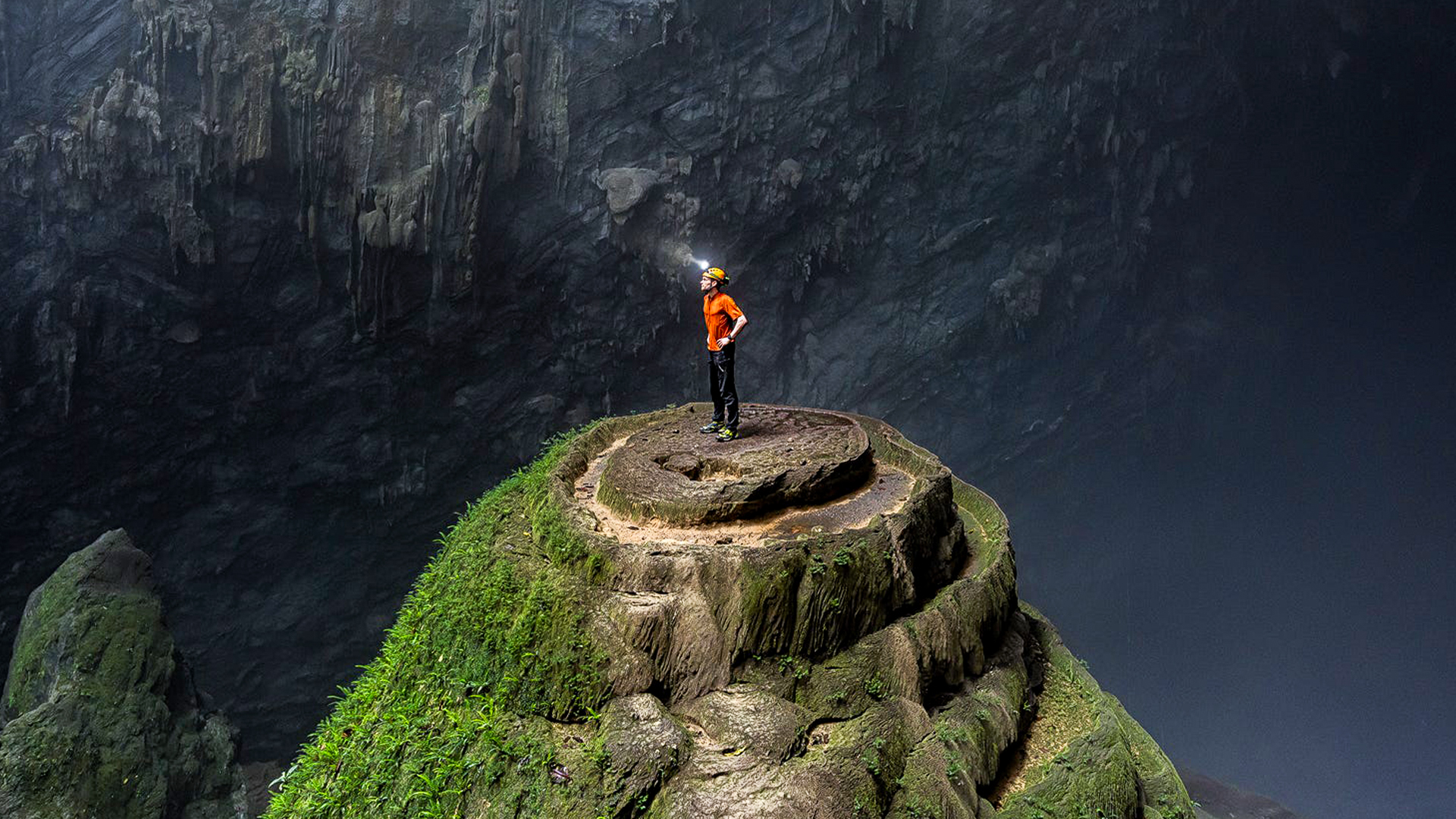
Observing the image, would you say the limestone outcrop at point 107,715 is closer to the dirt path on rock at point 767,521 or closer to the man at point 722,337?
the dirt path on rock at point 767,521

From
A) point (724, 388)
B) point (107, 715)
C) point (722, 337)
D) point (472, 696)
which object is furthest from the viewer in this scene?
point (107, 715)

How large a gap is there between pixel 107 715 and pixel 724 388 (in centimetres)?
991

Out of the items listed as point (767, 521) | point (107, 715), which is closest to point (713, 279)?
point (767, 521)

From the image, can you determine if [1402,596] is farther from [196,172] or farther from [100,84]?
[100,84]

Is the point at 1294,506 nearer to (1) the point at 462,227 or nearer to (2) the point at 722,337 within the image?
(1) the point at 462,227

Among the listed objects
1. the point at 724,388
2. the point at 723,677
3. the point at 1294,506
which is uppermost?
the point at 724,388

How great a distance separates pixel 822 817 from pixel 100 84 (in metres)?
20.1

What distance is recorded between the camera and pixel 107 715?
1051 cm

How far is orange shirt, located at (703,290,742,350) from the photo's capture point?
7.63 m

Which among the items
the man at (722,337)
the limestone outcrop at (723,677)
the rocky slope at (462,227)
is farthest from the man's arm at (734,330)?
the rocky slope at (462,227)

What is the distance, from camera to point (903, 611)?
6352 millimetres

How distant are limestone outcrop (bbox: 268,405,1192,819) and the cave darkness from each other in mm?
24947

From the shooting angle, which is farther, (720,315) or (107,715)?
(107,715)

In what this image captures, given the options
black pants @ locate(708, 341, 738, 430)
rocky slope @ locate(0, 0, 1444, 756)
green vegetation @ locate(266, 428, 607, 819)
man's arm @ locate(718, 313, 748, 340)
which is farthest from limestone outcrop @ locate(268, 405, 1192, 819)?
rocky slope @ locate(0, 0, 1444, 756)
